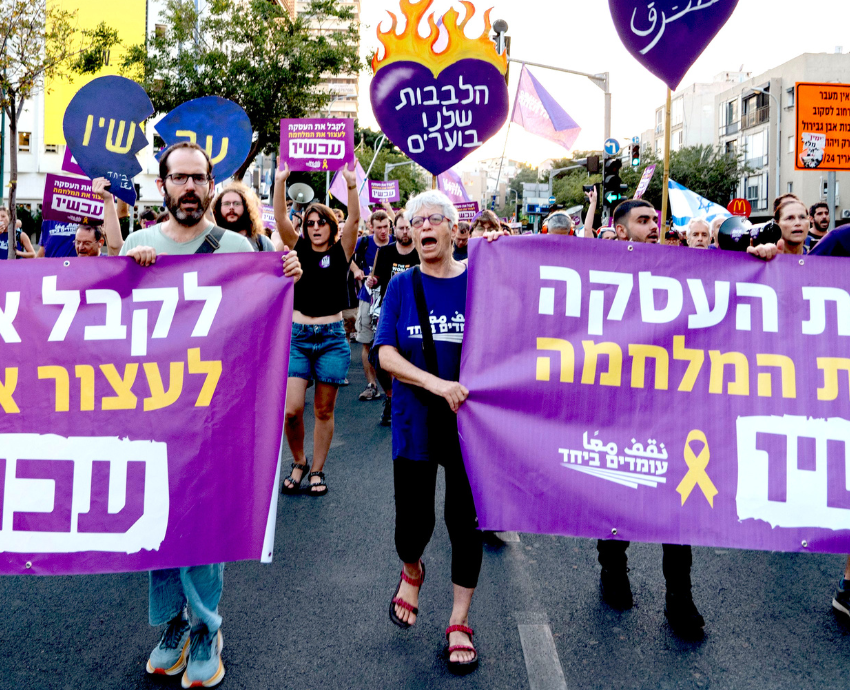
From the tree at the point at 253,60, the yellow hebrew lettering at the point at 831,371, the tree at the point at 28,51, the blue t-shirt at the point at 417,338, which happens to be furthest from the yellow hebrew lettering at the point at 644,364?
the tree at the point at 253,60

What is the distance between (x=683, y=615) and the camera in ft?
11.6

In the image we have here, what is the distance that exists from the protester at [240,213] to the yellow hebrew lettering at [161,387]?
2.06 meters

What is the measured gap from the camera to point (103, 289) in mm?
3150

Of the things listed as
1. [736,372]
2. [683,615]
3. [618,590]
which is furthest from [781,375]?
[618,590]

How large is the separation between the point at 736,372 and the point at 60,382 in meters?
2.62

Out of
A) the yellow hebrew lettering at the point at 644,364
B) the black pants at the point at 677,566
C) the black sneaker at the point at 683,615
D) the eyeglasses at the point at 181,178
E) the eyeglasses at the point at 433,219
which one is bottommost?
the black sneaker at the point at 683,615

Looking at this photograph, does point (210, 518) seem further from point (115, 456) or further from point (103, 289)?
point (103, 289)

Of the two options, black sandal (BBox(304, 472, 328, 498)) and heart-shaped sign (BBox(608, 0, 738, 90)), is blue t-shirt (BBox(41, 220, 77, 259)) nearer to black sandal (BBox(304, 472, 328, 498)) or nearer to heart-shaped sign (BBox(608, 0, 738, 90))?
black sandal (BBox(304, 472, 328, 498))

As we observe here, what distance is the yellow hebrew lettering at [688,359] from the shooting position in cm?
319

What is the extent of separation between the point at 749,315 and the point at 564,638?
1556 millimetres

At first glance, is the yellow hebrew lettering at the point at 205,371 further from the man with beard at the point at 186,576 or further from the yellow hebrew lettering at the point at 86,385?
the yellow hebrew lettering at the point at 86,385

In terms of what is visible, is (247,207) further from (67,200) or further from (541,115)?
(541,115)

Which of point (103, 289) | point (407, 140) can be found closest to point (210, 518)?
point (103, 289)

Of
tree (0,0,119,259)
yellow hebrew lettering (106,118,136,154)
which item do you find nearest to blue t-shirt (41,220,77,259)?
tree (0,0,119,259)
